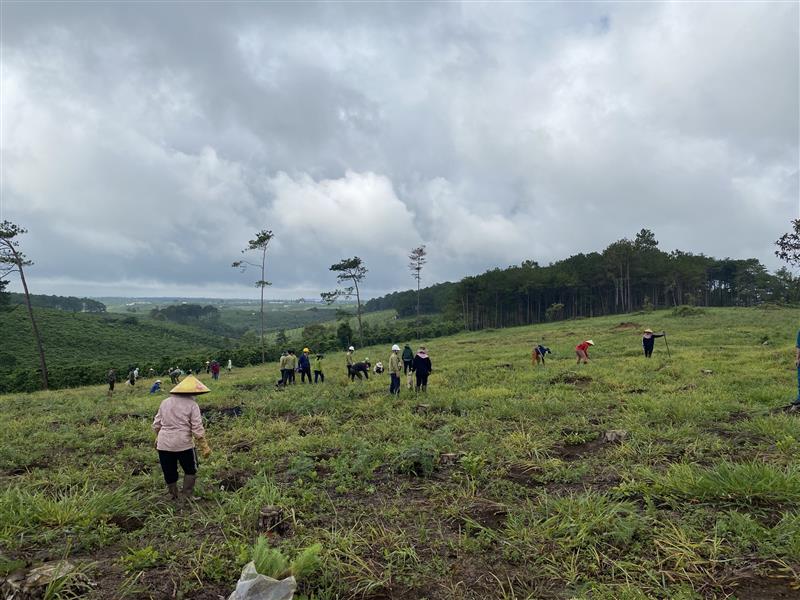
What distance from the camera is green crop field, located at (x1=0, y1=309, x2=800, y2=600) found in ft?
12.3

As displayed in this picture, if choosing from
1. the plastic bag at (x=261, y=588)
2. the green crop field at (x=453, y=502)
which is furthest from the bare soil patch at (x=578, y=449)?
the plastic bag at (x=261, y=588)

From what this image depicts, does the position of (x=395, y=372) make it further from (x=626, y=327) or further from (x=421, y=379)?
(x=626, y=327)

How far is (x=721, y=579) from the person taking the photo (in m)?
3.57

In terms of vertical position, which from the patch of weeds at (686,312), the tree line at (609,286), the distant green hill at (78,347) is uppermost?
the tree line at (609,286)

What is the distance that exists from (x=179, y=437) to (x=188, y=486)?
2.26ft

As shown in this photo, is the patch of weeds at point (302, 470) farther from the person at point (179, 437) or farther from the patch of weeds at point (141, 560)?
the patch of weeds at point (141, 560)

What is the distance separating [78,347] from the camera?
212 feet

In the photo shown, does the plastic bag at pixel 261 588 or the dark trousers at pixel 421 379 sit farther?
the dark trousers at pixel 421 379

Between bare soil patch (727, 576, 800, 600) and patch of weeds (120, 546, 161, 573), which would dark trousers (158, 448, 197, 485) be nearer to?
patch of weeds (120, 546, 161, 573)

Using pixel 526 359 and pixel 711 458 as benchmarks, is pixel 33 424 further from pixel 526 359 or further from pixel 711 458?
pixel 526 359

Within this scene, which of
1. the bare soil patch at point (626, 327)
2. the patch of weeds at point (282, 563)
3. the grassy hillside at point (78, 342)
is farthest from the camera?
the grassy hillside at point (78, 342)

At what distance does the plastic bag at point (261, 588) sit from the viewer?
3.28 metres

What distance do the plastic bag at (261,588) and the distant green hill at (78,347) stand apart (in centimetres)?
4385

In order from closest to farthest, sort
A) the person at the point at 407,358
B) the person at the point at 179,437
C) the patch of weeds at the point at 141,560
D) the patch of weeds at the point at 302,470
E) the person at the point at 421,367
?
the patch of weeds at the point at 141,560 → the person at the point at 179,437 → the patch of weeds at the point at 302,470 → the person at the point at 421,367 → the person at the point at 407,358
